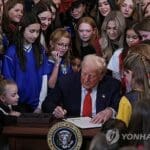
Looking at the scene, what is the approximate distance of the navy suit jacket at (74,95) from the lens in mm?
3600

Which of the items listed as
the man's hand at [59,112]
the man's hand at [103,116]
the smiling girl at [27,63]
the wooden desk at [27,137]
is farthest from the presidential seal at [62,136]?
the smiling girl at [27,63]

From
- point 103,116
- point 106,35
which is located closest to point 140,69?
point 103,116

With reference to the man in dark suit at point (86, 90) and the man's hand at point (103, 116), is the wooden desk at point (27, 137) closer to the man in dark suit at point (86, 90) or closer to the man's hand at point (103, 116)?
the man's hand at point (103, 116)

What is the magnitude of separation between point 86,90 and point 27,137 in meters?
0.61

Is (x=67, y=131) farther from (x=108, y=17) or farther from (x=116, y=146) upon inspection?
(x=108, y=17)

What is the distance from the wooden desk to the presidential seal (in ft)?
0.76

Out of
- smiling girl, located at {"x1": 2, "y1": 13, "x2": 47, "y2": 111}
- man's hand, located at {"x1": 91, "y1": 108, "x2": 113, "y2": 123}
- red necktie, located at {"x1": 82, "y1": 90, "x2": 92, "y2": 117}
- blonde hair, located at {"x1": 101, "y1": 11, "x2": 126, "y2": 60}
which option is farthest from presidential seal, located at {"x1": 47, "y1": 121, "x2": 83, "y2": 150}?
blonde hair, located at {"x1": 101, "y1": 11, "x2": 126, "y2": 60}

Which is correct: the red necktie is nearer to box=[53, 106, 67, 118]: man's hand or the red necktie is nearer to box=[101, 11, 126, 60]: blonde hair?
box=[53, 106, 67, 118]: man's hand

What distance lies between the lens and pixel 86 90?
11.8 feet

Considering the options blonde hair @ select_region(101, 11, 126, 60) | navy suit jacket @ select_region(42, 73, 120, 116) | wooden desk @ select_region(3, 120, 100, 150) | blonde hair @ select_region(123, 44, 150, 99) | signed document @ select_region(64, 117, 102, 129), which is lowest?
wooden desk @ select_region(3, 120, 100, 150)

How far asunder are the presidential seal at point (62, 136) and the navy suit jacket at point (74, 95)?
0.67m

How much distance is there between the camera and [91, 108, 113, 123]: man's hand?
3343 millimetres

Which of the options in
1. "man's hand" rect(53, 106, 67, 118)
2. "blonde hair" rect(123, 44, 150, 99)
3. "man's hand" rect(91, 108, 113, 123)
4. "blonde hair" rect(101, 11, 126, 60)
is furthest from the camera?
"blonde hair" rect(101, 11, 126, 60)

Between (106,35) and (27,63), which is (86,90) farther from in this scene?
(106,35)
